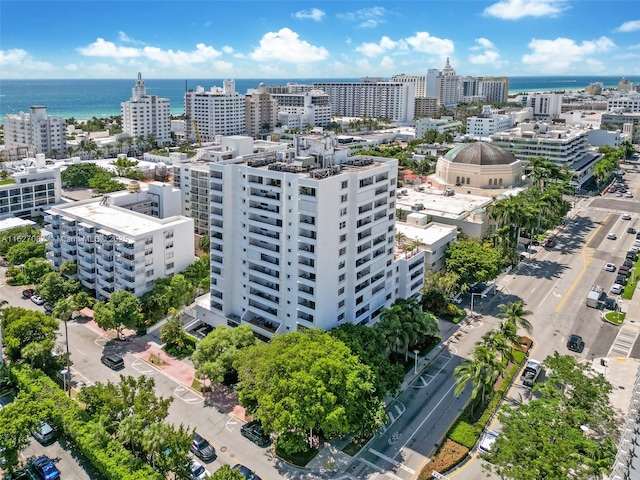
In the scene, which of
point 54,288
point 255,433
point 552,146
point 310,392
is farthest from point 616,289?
point 54,288

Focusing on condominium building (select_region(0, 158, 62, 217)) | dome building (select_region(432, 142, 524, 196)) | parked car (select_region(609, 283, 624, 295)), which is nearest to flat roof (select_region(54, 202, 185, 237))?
condominium building (select_region(0, 158, 62, 217))

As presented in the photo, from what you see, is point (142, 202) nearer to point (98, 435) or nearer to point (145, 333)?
point (145, 333)

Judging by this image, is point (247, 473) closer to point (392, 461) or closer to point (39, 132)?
point (392, 461)

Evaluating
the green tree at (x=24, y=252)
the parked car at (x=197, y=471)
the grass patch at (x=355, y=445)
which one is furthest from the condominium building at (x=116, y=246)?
the grass patch at (x=355, y=445)

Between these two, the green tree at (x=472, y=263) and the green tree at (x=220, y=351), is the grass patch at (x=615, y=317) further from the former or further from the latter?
the green tree at (x=220, y=351)

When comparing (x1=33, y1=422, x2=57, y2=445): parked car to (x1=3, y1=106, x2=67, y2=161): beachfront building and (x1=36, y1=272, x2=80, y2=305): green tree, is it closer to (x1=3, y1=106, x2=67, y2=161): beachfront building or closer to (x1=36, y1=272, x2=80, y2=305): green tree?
(x1=36, y1=272, x2=80, y2=305): green tree

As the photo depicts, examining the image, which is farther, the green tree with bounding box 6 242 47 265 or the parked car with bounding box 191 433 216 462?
the green tree with bounding box 6 242 47 265
